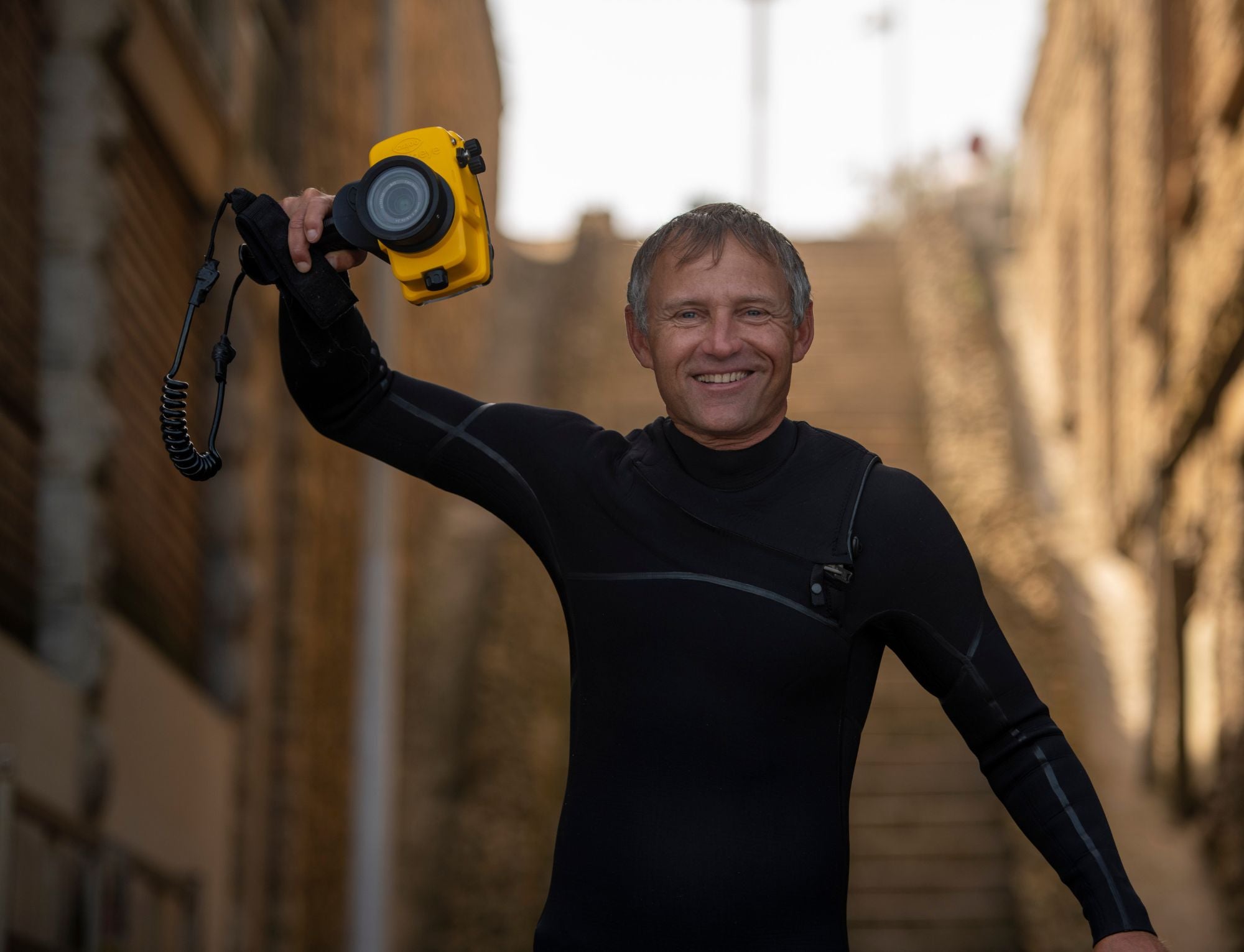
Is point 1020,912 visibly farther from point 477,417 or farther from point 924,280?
point 924,280

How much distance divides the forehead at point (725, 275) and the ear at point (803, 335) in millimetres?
78

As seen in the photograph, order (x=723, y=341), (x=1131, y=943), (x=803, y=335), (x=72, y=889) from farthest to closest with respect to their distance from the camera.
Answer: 1. (x=72, y=889)
2. (x=803, y=335)
3. (x=723, y=341)
4. (x=1131, y=943)

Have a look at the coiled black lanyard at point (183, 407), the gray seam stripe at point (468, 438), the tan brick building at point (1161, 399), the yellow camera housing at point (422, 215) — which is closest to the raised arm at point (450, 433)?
the gray seam stripe at point (468, 438)

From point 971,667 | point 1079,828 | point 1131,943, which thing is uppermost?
point 971,667

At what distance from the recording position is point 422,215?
237 centimetres

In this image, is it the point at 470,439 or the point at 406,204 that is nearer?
the point at 406,204

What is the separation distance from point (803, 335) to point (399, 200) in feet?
2.25

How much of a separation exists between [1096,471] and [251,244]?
12960 millimetres

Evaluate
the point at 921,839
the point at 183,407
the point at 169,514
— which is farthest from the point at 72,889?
the point at 921,839

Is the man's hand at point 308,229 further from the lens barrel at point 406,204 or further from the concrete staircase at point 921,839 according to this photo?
the concrete staircase at point 921,839

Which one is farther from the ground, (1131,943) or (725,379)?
(725,379)

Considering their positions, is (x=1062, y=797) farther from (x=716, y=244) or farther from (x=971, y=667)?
(x=716, y=244)

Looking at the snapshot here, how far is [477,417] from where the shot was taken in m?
2.69

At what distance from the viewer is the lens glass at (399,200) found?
7.79 ft
